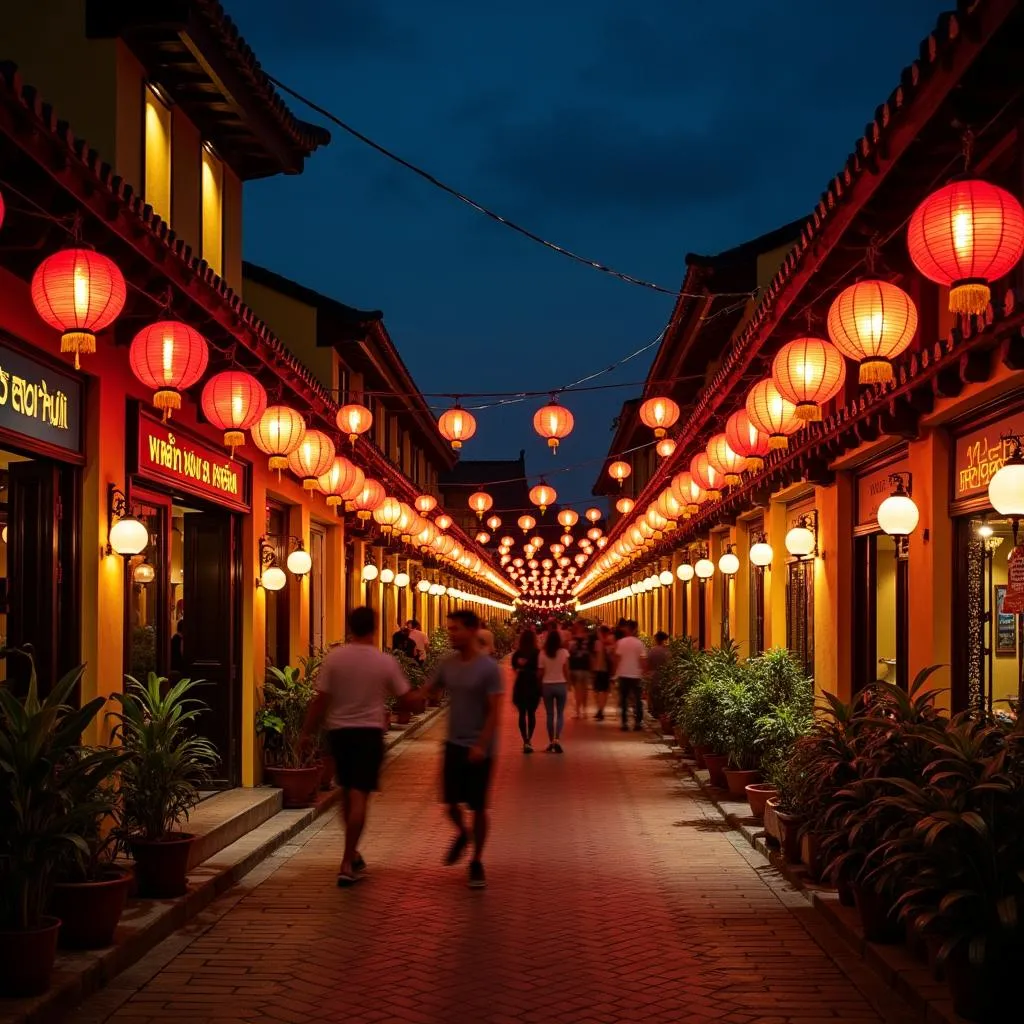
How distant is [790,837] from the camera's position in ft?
33.1

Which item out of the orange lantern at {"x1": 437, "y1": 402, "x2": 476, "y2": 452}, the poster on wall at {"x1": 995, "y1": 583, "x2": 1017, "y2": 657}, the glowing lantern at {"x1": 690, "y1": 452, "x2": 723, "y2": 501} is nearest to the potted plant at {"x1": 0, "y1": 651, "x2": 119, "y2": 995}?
the poster on wall at {"x1": 995, "y1": 583, "x2": 1017, "y2": 657}

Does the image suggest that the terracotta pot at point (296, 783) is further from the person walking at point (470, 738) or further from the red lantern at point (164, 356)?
the red lantern at point (164, 356)

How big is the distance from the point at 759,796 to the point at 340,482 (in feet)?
22.4

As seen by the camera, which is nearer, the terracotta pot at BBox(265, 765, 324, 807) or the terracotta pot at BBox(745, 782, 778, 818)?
the terracotta pot at BBox(745, 782, 778, 818)

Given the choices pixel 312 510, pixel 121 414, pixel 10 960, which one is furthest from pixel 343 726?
pixel 312 510

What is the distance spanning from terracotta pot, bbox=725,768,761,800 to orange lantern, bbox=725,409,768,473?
338cm

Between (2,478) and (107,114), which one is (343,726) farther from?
(107,114)

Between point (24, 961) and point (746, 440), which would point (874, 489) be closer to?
point (746, 440)

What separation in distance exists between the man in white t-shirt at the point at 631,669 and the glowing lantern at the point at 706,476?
6.38 m

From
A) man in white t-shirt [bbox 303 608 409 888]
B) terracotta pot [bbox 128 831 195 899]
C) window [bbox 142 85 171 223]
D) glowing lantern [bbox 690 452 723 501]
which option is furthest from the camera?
glowing lantern [bbox 690 452 723 501]

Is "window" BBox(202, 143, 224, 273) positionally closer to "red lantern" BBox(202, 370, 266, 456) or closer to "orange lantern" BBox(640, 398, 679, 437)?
"red lantern" BBox(202, 370, 266, 456)

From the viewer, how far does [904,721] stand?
27.1 ft

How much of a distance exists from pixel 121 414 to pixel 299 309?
40.4 feet

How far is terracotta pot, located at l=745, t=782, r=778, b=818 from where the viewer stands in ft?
40.3
